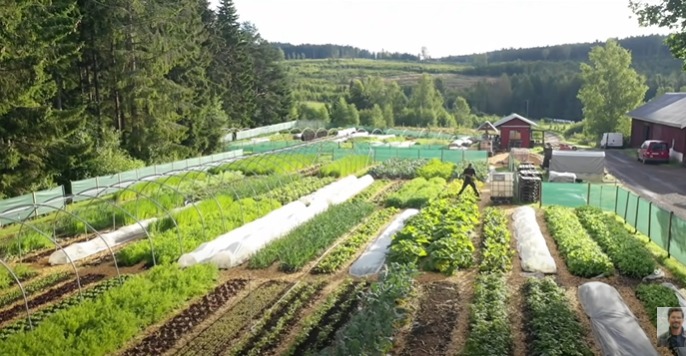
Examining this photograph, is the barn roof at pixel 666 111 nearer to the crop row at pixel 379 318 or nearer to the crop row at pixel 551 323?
the crop row at pixel 551 323

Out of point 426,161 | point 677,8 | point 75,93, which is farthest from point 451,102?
point 677,8

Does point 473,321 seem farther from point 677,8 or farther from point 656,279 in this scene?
point 677,8

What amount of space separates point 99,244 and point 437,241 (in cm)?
942

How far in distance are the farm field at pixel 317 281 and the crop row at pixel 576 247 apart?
45 mm

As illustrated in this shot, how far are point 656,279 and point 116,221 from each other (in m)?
15.4

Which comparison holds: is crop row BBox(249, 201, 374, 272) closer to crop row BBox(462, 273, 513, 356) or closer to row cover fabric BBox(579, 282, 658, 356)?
crop row BBox(462, 273, 513, 356)

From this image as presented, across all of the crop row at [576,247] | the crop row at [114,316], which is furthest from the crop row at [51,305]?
the crop row at [576,247]

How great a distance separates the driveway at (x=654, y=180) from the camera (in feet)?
70.1

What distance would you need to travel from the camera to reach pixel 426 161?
3120 cm

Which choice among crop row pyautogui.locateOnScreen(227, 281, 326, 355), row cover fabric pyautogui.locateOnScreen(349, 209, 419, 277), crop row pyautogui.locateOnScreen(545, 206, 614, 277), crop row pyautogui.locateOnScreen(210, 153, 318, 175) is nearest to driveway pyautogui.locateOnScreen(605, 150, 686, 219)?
Result: crop row pyautogui.locateOnScreen(545, 206, 614, 277)

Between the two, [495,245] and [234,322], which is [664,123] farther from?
[234,322]

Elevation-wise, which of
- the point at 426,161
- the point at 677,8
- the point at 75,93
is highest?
the point at 677,8

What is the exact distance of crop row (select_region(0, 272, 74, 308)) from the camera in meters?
11.7
